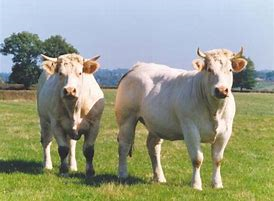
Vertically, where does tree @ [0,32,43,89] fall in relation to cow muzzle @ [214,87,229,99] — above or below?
below

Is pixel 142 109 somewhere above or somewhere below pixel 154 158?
above

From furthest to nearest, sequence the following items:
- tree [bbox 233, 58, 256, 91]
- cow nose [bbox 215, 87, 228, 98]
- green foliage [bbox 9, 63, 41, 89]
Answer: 1. tree [bbox 233, 58, 256, 91]
2. green foliage [bbox 9, 63, 41, 89]
3. cow nose [bbox 215, 87, 228, 98]

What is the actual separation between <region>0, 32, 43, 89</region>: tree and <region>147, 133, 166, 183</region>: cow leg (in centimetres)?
8422

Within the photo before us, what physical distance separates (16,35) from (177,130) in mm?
97360

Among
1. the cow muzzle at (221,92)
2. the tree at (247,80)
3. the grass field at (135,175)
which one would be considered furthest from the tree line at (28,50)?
the cow muzzle at (221,92)

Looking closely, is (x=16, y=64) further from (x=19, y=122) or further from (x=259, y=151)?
(x=259, y=151)

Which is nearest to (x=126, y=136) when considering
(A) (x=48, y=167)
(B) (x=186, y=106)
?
(B) (x=186, y=106)

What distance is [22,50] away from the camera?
102m

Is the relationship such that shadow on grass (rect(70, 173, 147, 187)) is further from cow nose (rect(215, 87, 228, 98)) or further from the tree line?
the tree line

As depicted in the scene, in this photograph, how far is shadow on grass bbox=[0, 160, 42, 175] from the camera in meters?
11.5

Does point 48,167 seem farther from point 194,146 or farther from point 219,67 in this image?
point 219,67

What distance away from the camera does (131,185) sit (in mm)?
9992

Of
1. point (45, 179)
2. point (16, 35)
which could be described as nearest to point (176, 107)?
point (45, 179)

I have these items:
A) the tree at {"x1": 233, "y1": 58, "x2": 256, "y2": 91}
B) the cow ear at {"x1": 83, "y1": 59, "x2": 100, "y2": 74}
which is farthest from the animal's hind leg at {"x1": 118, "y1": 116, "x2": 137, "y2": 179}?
the tree at {"x1": 233, "y1": 58, "x2": 256, "y2": 91}
